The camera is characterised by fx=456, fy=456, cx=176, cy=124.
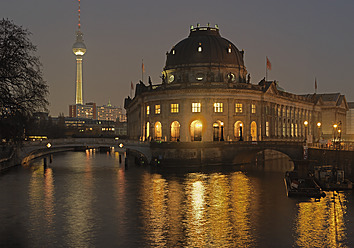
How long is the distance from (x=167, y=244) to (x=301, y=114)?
11077 cm

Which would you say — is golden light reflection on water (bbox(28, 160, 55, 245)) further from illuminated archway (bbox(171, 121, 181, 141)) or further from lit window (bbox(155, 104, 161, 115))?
illuminated archway (bbox(171, 121, 181, 141))

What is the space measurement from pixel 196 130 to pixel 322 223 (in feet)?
217

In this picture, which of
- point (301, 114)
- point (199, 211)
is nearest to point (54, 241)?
point (199, 211)

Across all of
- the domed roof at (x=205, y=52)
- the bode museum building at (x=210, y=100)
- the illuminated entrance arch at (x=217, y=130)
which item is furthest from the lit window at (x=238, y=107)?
the domed roof at (x=205, y=52)

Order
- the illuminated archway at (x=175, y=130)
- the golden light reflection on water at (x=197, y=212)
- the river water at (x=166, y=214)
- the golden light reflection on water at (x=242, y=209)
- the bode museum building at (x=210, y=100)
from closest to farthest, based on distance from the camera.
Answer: the river water at (x=166, y=214)
the golden light reflection on water at (x=197, y=212)
the golden light reflection on water at (x=242, y=209)
the bode museum building at (x=210, y=100)
the illuminated archway at (x=175, y=130)

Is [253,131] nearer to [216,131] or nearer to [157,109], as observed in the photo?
[216,131]

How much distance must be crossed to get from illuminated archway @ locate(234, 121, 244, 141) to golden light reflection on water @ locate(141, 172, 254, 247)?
32.8 meters

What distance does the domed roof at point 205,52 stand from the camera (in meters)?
110

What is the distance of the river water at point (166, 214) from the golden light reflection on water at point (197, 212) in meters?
0.08

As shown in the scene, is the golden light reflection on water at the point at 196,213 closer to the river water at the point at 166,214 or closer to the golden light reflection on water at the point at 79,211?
the river water at the point at 166,214

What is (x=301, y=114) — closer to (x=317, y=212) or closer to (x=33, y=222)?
(x=317, y=212)

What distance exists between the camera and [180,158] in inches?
3479

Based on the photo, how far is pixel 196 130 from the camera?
106 m

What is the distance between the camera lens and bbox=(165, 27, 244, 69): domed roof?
110 metres
